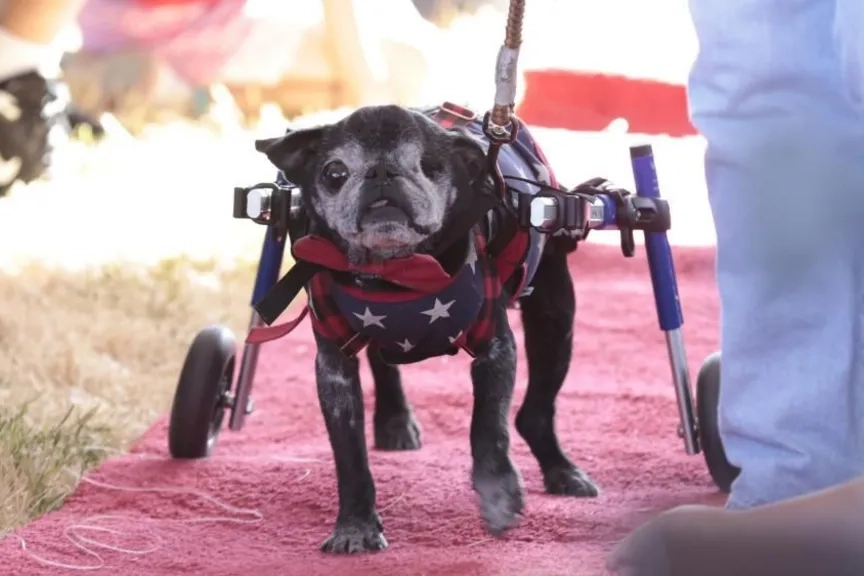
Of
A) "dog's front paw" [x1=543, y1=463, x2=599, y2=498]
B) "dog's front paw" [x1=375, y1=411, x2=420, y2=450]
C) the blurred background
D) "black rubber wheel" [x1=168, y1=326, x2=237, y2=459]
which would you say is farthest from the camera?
the blurred background

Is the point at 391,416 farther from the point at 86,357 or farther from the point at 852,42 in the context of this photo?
the point at 852,42

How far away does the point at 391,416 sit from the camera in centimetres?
165

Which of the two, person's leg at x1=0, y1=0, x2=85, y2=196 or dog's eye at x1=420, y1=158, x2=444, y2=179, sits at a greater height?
person's leg at x1=0, y1=0, x2=85, y2=196

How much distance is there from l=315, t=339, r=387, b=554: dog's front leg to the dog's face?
0.42ft

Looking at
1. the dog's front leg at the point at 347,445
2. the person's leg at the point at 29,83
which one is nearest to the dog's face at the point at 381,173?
the dog's front leg at the point at 347,445

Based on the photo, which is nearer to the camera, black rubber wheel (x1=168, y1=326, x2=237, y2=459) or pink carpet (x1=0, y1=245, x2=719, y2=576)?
pink carpet (x1=0, y1=245, x2=719, y2=576)

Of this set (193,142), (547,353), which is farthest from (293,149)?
(193,142)

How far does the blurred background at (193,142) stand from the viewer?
1.86 metres

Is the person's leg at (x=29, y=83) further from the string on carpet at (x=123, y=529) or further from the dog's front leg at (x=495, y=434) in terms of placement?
the dog's front leg at (x=495, y=434)

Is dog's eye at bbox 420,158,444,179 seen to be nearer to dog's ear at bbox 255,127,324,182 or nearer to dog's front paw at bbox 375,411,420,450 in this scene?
dog's ear at bbox 255,127,324,182

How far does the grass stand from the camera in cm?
144

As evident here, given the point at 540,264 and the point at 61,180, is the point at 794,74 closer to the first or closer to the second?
the point at 540,264

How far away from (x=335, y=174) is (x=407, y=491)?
396 mm

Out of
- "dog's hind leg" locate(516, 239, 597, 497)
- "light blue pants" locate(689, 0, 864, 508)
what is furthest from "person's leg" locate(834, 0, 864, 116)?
"dog's hind leg" locate(516, 239, 597, 497)
